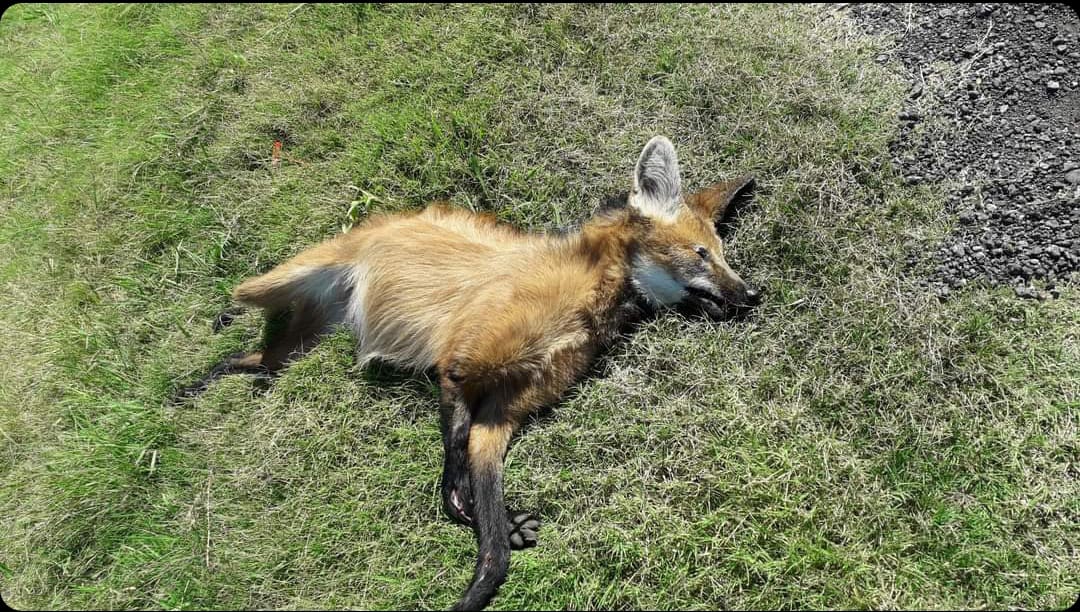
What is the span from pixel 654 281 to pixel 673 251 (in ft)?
0.63

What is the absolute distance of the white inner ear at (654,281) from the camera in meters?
3.17

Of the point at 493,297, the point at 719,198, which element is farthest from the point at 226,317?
the point at 719,198

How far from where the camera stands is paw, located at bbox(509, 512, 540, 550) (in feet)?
9.07

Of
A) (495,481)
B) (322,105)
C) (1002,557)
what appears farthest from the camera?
(322,105)

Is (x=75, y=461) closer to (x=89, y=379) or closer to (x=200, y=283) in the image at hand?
(x=89, y=379)

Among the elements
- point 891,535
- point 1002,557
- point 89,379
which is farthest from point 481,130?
point 1002,557

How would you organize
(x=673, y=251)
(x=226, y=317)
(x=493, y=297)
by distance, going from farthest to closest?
(x=226, y=317), (x=673, y=251), (x=493, y=297)

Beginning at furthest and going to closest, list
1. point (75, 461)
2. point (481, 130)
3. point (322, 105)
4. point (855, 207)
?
1. point (322, 105)
2. point (481, 130)
3. point (855, 207)
4. point (75, 461)

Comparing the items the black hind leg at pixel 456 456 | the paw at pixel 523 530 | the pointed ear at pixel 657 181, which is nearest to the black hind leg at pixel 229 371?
the black hind leg at pixel 456 456

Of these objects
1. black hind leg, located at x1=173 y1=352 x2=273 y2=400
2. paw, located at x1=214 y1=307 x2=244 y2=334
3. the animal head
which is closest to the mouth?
the animal head

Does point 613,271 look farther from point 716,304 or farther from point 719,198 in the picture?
point 719,198

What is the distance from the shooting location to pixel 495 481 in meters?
2.80

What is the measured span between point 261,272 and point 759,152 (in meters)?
3.25

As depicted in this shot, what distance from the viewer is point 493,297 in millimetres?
3020
